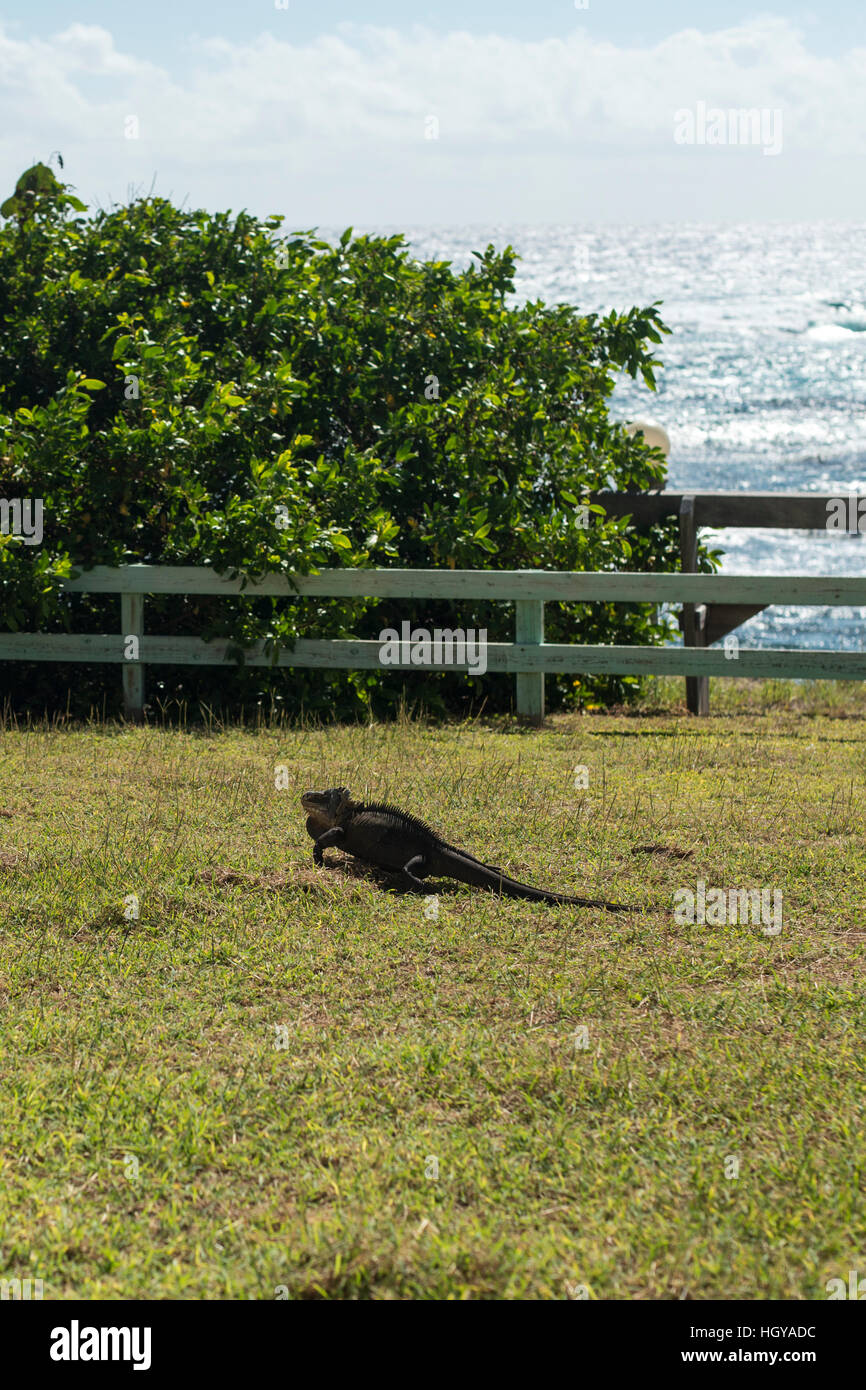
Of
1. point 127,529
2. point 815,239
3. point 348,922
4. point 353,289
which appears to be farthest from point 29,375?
point 815,239

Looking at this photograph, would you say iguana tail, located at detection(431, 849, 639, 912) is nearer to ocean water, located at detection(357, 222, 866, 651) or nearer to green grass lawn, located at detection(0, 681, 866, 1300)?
green grass lawn, located at detection(0, 681, 866, 1300)

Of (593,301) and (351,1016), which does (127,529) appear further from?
(593,301)

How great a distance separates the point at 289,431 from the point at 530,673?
3.61 m

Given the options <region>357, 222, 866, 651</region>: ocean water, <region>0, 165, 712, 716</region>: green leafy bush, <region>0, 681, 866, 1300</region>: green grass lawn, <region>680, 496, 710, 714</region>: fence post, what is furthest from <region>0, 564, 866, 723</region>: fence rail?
<region>357, 222, 866, 651</region>: ocean water

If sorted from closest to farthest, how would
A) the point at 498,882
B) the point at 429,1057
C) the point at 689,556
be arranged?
1. the point at 429,1057
2. the point at 498,882
3. the point at 689,556

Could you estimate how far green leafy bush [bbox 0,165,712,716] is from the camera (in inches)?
429

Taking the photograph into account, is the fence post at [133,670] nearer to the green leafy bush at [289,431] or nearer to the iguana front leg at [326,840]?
the green leafy bush at [289,431]

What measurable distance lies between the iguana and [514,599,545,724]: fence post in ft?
14.4

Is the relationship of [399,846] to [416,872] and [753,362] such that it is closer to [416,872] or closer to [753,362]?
[416,872]

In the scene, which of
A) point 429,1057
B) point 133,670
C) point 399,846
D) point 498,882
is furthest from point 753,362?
point 429,1057

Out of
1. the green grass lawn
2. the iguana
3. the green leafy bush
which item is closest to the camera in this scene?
the green grass lawn

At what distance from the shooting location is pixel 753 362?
85250mm

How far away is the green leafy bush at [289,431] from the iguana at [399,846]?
174 inches

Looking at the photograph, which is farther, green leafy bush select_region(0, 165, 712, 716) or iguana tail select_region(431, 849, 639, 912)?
green leafy bush select_region(0, 165, 712, 716)
